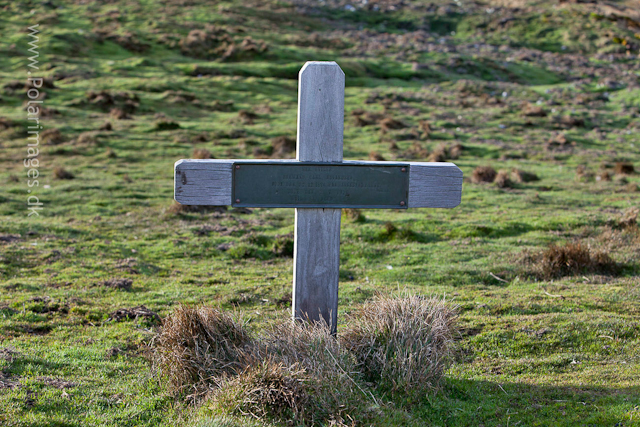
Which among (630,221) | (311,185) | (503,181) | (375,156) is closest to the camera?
(311,185)

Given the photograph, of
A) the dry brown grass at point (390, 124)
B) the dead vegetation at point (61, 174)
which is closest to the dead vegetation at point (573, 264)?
the dead vegetation at point (61, 174)

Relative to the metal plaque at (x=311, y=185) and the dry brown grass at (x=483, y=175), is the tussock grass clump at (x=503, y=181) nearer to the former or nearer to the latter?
the dry brown grass at (x=483, y=175)

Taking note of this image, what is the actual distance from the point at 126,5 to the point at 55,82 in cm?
3684

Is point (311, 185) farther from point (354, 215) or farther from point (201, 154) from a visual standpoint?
point (201, 154)

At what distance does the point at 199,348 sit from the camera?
16.2 feet

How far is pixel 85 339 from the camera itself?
6.84 m

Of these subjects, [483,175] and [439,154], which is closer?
[483,175]

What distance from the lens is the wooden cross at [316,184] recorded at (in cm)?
498

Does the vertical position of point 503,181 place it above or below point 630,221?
above

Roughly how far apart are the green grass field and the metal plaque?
5.84ft

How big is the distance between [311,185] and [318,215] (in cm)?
30

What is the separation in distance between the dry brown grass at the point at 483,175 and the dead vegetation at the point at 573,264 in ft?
35.1

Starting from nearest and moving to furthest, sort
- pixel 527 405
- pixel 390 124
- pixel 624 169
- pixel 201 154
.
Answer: pixel 527 405
pixel 201 154
pixel 624 169
pixel 390 124

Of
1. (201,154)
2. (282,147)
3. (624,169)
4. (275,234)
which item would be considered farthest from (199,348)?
(624,169)
